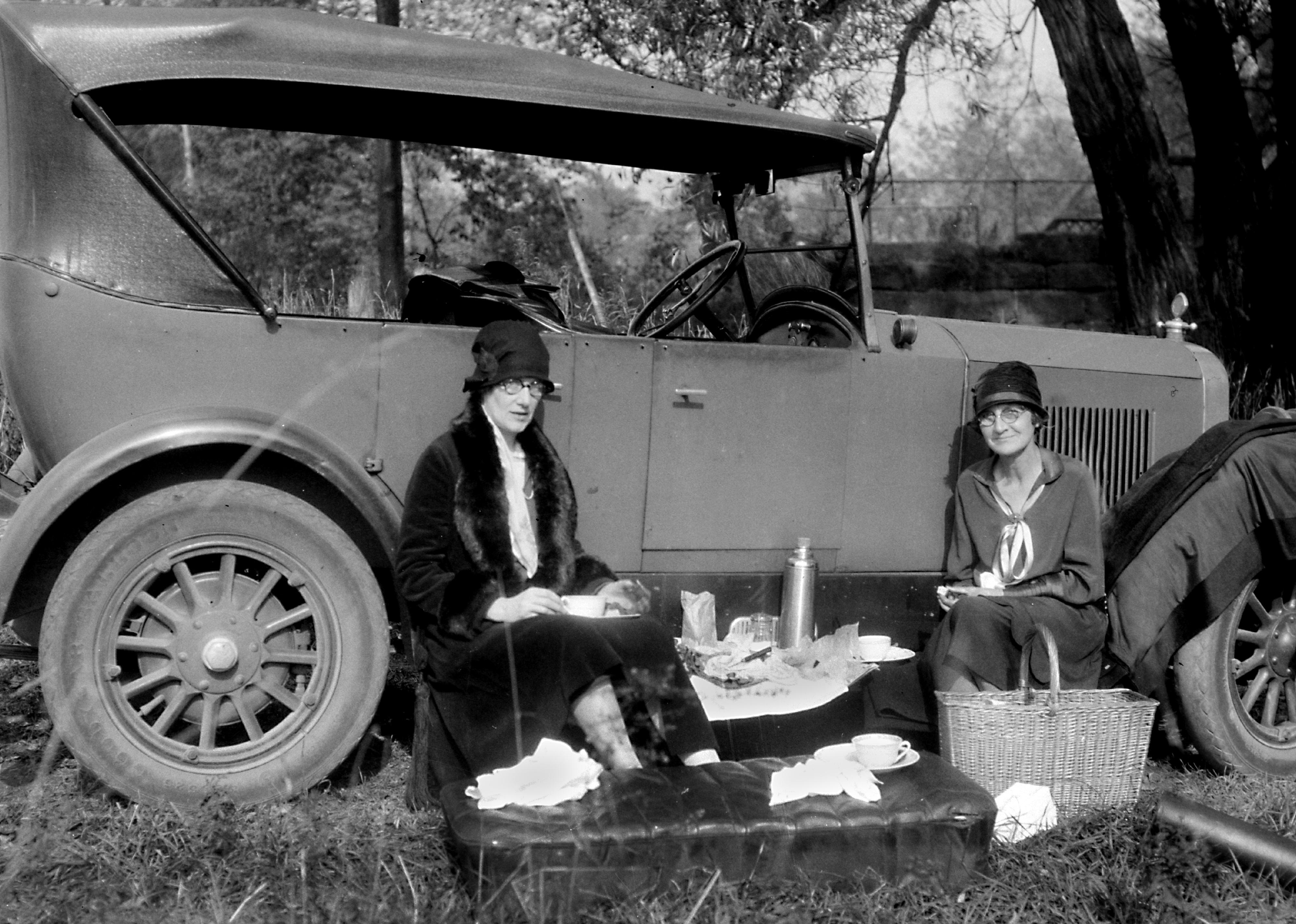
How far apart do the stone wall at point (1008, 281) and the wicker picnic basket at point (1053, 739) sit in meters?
10.6

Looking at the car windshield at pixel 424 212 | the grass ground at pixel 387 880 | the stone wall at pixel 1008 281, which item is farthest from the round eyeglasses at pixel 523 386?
the stone wall at pixel 1008 281

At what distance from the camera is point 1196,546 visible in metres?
4.09

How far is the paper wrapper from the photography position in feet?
13.3

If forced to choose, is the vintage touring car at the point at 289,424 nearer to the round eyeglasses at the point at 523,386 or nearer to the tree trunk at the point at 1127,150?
the round eyeglasses at the point at 523,386

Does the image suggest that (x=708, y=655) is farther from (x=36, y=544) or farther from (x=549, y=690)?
(x=36, y=544)

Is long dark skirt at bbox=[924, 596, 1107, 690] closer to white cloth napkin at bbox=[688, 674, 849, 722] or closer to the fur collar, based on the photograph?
white cloth napkin at bbox=[688, 674, 849, 722]

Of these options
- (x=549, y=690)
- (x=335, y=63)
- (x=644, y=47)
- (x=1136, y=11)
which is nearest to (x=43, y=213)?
(x=335, y=63)

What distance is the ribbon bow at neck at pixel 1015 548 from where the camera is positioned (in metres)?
4.04

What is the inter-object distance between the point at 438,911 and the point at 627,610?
1.13 metres

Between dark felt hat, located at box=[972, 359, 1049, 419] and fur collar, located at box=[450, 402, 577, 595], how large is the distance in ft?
4.44

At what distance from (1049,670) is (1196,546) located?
72 centimetres

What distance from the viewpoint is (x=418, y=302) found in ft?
14.6

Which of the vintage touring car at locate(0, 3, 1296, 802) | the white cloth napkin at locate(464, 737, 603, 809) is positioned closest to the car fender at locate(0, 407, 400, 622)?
the vintage touring car at locate(0, 3, 1296, 802)

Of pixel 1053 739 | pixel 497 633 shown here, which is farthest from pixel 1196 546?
pixel 497 633
